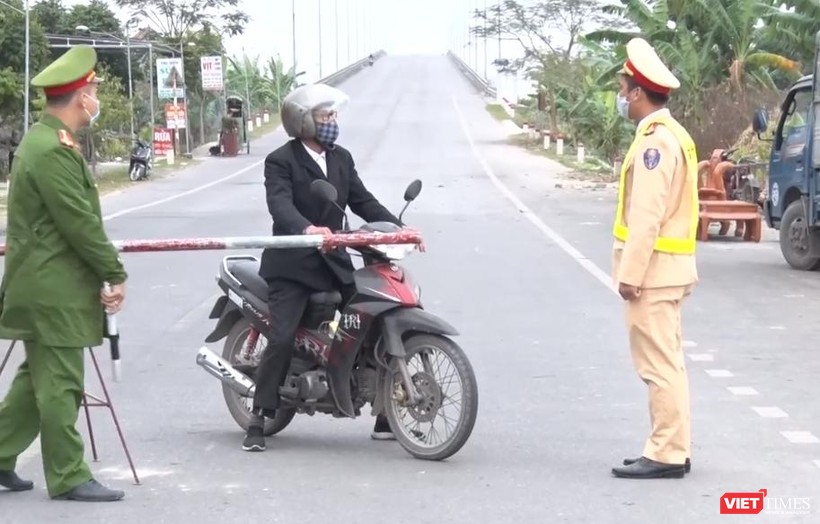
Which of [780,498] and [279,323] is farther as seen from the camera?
[279,323]

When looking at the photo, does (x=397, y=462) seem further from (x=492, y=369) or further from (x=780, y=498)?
(x=492, y=369)

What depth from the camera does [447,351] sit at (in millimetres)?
6516

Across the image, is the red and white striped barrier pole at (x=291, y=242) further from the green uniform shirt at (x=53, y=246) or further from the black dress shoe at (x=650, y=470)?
the black dress shoe at (x=650, y=470)

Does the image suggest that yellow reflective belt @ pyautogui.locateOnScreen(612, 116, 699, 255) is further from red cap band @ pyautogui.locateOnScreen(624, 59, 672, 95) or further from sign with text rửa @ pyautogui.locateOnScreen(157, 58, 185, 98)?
sign with text rửa @ pyautogui.locateOnScreen(157, 58, 185, 98)

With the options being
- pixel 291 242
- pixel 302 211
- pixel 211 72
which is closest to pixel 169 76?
pixel 211 72

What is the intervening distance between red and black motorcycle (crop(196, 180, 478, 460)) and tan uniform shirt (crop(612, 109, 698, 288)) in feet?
2.92

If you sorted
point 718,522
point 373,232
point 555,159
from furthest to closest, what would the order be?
1. point 555,159
2. point 373,232
3. point 718,522

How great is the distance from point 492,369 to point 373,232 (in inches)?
123

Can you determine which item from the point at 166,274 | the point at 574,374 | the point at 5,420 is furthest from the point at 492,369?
the point at 166,274

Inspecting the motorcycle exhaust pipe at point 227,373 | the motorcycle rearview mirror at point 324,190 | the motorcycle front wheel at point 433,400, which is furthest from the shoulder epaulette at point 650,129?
the motorcycle exhaust pipe at point 227,373

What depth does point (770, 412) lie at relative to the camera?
809 cm

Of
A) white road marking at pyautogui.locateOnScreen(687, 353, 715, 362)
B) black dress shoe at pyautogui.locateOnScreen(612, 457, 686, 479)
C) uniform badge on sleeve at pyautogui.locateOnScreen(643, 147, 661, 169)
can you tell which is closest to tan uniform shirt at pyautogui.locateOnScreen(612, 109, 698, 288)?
uniform badge on sleeve at pyautogui.locateOnScreen(643, 147, 661, 169)

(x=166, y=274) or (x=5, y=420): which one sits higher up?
(x=5, y=420)

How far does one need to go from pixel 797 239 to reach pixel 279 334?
10.6 meters
